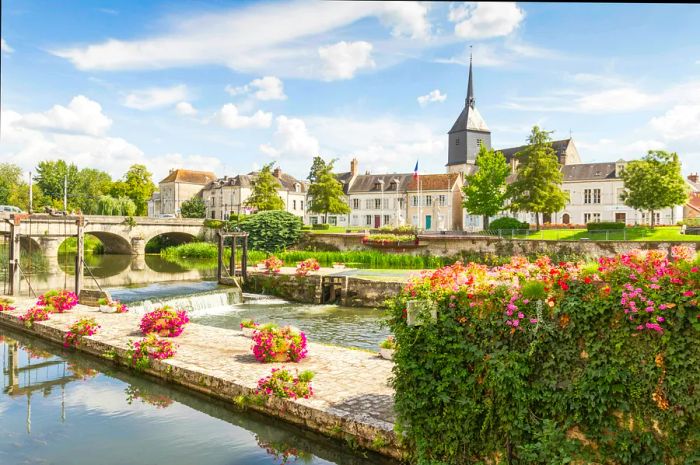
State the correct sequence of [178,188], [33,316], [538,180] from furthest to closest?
[178,188] → [538,180] → [33,316]

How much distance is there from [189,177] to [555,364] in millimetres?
82167

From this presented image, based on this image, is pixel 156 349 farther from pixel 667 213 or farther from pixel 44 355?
pixel 667 213

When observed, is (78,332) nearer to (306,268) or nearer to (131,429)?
(131,429)

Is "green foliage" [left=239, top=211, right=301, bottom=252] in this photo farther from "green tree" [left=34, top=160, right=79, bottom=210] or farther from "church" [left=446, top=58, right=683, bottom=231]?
"green tree" [left=34, top=160, right=79, bottom=210]

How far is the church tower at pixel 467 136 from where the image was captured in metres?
68.6

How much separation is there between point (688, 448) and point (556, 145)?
2525 inches

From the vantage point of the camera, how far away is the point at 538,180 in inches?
1687

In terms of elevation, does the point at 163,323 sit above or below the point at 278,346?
above

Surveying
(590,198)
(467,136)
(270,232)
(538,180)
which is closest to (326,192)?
(270,232)

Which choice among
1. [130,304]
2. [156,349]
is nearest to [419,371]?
[156,349]

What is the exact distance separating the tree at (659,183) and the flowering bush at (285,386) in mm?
38571

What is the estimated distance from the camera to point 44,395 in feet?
34.7

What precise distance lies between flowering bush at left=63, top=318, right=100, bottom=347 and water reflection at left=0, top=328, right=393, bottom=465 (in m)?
1.74

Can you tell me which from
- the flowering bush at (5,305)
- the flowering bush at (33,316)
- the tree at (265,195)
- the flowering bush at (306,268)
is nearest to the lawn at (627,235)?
the flowering bush at (306,268)
